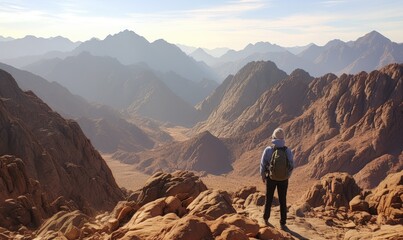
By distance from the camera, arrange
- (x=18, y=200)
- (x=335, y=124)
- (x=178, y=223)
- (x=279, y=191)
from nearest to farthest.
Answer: (x=178, y=223) < (x=279, y=191) < (x=18, y=200) < (x=335, y=124)

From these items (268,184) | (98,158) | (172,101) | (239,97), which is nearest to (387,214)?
(268,184)

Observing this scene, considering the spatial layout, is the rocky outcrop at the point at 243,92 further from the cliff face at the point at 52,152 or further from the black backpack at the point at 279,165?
the black backpack at the point at 279,165

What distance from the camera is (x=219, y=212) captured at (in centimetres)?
1205

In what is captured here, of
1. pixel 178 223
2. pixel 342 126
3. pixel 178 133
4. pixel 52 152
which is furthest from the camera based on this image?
pixel 178 133

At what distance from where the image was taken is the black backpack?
1020cm

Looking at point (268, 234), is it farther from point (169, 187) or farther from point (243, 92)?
point (243, 92)

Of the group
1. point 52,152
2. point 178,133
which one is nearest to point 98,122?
point 178,133

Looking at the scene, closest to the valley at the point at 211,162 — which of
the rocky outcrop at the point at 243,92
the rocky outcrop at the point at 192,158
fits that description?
the rocky outcrop at the point at 192,158

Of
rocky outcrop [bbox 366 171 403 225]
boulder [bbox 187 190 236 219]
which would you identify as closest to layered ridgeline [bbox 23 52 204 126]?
rocky outcrop [bbox 366 171 403 225]

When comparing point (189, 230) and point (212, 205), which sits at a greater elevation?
point (189, 230)

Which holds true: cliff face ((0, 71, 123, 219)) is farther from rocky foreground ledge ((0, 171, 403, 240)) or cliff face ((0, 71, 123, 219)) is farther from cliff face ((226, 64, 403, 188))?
cliff face ((226, 64, 403, 188))

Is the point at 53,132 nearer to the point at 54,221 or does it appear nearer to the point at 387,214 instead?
the point at 54,221

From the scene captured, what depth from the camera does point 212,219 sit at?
36.2 ft

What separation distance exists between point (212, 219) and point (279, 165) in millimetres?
2515
